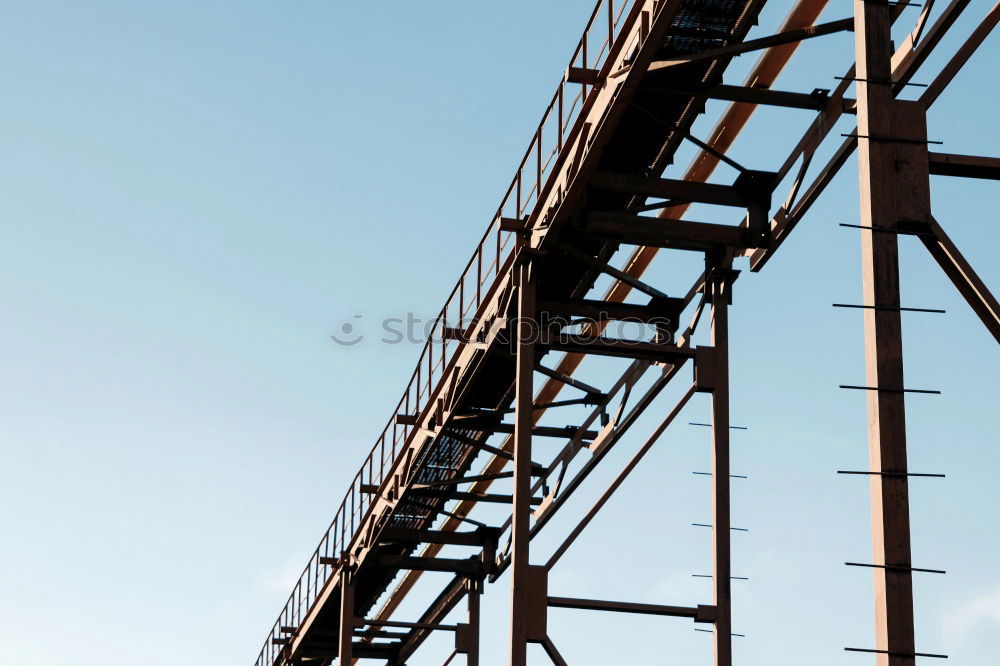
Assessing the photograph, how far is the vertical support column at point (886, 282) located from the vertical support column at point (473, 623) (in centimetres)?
1837

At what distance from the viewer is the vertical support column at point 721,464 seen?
16.7 metres

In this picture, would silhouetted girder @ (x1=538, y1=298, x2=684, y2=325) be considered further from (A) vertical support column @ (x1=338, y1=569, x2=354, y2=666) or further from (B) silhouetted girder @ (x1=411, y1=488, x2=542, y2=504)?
(A) vertical support column @ (x1=338, y1=569, x2=354, y2=666)

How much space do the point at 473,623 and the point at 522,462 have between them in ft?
34.2

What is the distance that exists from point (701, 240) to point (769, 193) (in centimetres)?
97

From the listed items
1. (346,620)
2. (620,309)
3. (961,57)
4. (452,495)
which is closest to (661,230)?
(620,309)

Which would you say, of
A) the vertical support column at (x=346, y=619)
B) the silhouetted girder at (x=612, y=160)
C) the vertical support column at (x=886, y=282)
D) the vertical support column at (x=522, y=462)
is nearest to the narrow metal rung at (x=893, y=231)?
the vertical support column at (x=886, y=282)

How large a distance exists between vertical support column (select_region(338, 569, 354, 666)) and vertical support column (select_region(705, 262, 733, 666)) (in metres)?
13.3

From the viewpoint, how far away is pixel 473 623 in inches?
1078

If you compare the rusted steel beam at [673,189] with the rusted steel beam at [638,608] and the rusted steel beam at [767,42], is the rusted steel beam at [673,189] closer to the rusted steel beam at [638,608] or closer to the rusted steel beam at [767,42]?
the rusted steel beam at [767,42]

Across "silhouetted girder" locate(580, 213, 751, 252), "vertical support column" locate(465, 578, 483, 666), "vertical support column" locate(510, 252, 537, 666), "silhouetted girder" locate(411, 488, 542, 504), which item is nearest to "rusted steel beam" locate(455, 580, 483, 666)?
"vertical support column" locate(465, 578, 483, 666)

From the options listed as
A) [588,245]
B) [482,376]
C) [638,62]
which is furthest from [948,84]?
[482,376]

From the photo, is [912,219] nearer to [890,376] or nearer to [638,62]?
[890,376]

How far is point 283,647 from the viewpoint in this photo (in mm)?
37875

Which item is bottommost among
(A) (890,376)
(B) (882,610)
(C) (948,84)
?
(B) (882,610)
